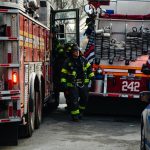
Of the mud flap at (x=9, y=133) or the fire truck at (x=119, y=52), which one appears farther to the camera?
the fire truck at (x=119, y=52)

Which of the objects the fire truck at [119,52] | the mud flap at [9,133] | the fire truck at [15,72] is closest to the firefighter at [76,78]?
the fire truck at [119,52]

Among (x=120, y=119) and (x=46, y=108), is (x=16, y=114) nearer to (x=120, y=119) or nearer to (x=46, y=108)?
(x=120, y=119)

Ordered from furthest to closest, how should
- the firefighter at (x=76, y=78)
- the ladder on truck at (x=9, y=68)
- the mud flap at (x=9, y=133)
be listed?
the firefighter at (x=76, y=78)
the mud flap at (x=9, y=133)
the ladder on truck at (x=9, y=68)

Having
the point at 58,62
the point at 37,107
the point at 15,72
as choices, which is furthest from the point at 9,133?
the point at 58,62

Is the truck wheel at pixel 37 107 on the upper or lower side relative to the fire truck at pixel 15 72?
lower

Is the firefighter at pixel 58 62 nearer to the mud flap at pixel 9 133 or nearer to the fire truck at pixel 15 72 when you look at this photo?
the fire truck at pixel 15 72

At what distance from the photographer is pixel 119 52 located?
492 inches

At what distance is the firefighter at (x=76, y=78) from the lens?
40.0ft

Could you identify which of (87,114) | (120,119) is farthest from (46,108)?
(120,119)

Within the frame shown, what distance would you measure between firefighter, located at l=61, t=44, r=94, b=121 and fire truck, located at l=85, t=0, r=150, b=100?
0.84 ft

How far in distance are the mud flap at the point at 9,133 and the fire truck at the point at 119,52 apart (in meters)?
4.08

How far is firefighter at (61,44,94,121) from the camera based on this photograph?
12195 mm

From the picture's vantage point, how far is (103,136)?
397 inches

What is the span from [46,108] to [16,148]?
236 inches
